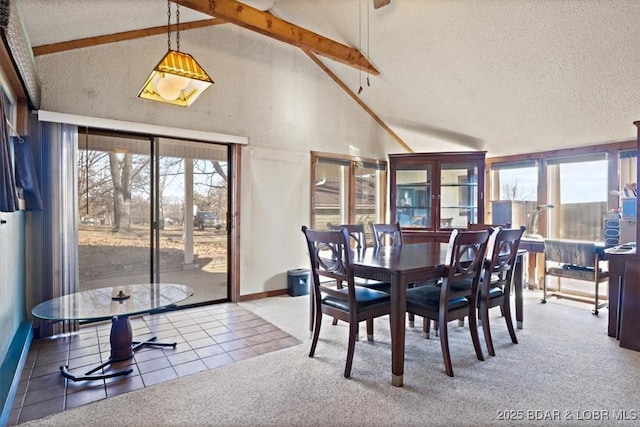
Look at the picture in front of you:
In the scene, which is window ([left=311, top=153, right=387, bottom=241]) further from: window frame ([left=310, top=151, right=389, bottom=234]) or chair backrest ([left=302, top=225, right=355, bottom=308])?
chair backrest ([left=302, top=225, right=355, bottom=308])

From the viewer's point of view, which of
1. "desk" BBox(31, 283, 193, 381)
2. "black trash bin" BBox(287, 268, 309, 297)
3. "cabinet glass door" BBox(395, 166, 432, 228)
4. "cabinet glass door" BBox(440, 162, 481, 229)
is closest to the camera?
"desk" BBox(31, 283, 193, 381)

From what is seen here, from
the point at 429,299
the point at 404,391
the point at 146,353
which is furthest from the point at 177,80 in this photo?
the point at 404,391

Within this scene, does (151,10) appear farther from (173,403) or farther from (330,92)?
(173,403)

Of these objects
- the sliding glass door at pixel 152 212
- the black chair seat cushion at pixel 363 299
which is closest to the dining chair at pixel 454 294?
the black chair seat cushion at pixel 363 299

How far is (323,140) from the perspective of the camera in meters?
5.02

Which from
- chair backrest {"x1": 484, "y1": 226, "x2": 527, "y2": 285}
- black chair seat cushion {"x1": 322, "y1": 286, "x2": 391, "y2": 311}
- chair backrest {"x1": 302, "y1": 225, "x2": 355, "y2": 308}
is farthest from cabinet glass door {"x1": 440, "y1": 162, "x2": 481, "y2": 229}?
chair backrest {"x1": 302, "y1": 225, "x2": 355, "y2": 308}

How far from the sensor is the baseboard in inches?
76.2

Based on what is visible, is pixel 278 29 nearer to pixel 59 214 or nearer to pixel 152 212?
pixel 152 212

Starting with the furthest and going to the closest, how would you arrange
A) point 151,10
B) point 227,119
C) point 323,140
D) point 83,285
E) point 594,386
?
point 323,140 → point 227,119 → point 83,285 → point 151,10 → point 594,386

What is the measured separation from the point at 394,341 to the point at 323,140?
11.1 feet

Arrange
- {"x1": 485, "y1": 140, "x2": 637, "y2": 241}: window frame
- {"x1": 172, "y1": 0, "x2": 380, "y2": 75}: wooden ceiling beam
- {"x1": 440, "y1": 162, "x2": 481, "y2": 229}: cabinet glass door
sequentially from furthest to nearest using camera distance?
Result: {"x1": 440, "y1": 162, "x2": 481, "y2": 229}: cabinet glass door
{"x1": 485, "y1": 140, "x2": 637, "y2": 241}: window frame
{"x1": 172, "y1": 0, "x2": 380, "y2": 75}: wooden ceiling beam

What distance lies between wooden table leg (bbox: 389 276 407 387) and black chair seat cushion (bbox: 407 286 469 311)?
1.13 feet

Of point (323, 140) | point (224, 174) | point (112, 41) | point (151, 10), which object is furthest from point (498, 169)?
point (112, 41)

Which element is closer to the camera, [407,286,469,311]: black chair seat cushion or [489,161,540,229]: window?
[407,286,469,311]: black chair seat cushion
